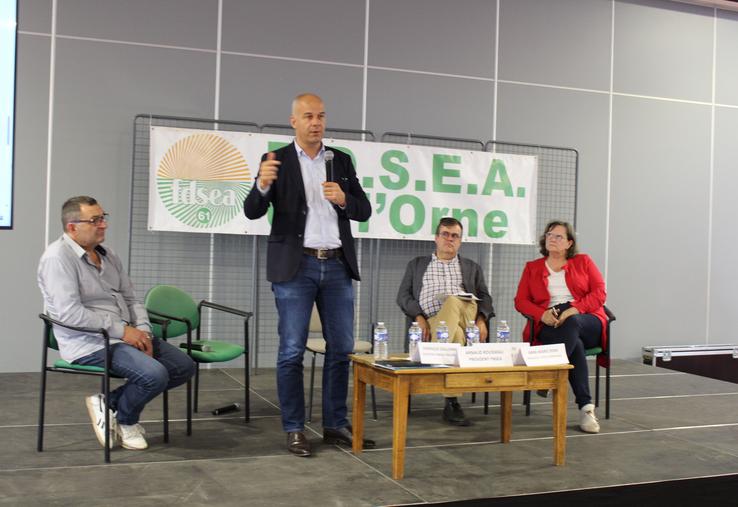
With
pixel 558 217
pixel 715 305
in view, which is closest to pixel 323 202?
pixel 558 217

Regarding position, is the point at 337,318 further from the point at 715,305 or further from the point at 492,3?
the point at 715,305

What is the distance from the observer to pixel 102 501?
9.66 ft

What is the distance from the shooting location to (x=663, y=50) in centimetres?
765

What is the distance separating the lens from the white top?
4758mm

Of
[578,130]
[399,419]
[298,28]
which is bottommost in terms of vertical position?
[399,419]

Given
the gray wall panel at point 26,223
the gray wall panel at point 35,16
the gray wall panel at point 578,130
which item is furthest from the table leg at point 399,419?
the gray wall panel at point 578,130

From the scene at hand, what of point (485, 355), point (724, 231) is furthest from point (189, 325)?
point (724, 231)

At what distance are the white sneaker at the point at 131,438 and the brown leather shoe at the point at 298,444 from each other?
26.4 inches

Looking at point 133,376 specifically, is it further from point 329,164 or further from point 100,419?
point 329,164

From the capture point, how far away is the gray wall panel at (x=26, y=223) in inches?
224

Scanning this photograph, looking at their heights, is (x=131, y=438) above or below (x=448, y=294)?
below

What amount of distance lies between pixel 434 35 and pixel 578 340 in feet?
11.1

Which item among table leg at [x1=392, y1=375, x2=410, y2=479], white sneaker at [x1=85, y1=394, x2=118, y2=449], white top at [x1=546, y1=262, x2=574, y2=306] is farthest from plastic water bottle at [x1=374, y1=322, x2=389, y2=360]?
white top at [x1=546, y1=262, x2=574, y2=306]

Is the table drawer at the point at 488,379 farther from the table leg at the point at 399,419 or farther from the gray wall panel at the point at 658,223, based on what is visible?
the gray wall panel at the point at 658,223
